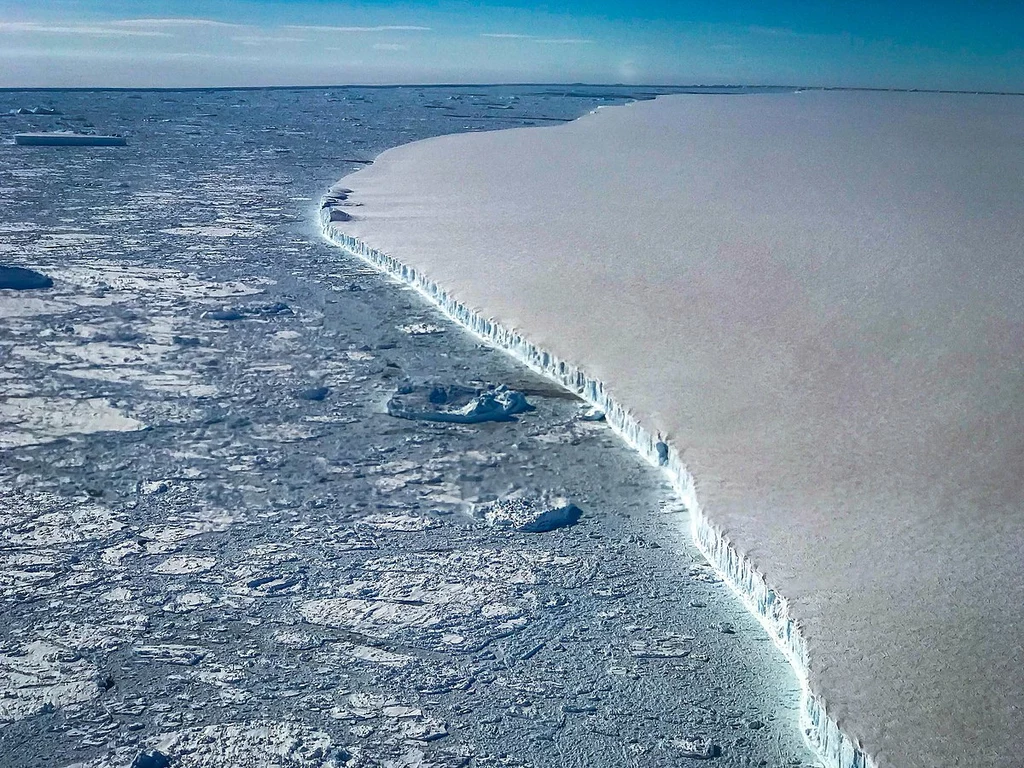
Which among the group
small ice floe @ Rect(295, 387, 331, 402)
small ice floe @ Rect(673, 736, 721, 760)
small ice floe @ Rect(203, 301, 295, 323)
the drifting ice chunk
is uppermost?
the drifting ice chunk

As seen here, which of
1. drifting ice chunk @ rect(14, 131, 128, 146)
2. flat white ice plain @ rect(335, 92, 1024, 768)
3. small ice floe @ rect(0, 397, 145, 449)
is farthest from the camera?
drifting ice chunk @ rect(14, 131, 128, 146)

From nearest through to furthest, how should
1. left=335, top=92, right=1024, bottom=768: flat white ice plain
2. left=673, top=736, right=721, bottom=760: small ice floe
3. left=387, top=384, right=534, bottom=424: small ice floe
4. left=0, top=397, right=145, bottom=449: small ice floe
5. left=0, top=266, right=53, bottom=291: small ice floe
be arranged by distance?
left=673, top=736, right=721, bottom=760: small ice floe, left=335, top=92, right=1024, bottom=768: flat white ice plain, left=0, top=397, right=145, bottom=449: small ice floe, left=387, top=384, right=534, bottom=424: small ice floe, left=0, top=266, right=53, bottom=291: small ice floe

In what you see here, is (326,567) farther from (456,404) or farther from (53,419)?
(53,419)

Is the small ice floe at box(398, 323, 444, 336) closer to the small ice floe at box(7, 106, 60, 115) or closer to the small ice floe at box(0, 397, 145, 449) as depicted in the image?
the small ice floe at box(0, 397, 145, 449)

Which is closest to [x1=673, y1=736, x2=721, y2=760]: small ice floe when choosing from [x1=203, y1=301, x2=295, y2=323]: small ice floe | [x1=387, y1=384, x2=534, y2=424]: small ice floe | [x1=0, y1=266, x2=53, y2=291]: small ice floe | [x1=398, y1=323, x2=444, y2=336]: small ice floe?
[x1=387, y1=384, x2=534, y2=424]: small ice floe

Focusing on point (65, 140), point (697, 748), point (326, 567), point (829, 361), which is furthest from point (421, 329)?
Result: point (65, 140)

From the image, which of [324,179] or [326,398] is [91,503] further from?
[324,179]
